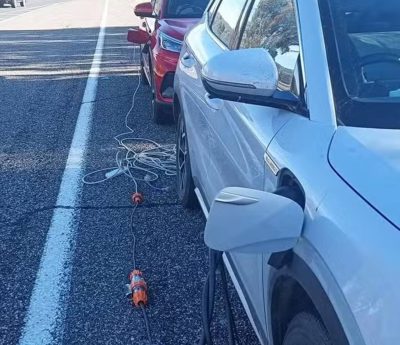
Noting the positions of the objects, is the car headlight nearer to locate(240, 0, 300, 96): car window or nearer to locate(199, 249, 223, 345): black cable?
locate(240, 0, 300, 96): car window

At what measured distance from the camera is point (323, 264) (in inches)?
69.1

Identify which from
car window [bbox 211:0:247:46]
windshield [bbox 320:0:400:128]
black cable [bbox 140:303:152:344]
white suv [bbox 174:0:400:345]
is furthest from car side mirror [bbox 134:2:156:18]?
windshield [bbox 320:0:400:128]

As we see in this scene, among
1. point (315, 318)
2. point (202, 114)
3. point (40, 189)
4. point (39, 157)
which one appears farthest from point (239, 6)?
point (39, 157)

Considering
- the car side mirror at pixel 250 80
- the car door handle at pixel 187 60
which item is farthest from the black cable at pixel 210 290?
the car door handle at pixel 187 60

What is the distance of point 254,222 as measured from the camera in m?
1.91

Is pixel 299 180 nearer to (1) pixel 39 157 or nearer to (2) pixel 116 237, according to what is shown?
(2) pixel 116 237

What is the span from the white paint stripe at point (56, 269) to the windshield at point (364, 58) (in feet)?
6.46

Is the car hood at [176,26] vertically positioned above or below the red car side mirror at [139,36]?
above

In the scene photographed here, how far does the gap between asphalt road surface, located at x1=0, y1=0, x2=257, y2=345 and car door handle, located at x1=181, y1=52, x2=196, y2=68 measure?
1093 millimetres

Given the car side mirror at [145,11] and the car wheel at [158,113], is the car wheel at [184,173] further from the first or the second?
the car side mirror at [145,11]

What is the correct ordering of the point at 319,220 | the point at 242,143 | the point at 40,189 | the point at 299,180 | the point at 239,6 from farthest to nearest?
the point at 40,189 → the point at 239,6 → the point at 242,143 → the point at 299,180 → the point at 319,220

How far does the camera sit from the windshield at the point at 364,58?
2068 mm

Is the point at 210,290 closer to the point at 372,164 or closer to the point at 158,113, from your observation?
the point at 372,164

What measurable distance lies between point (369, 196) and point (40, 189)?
3.94m
